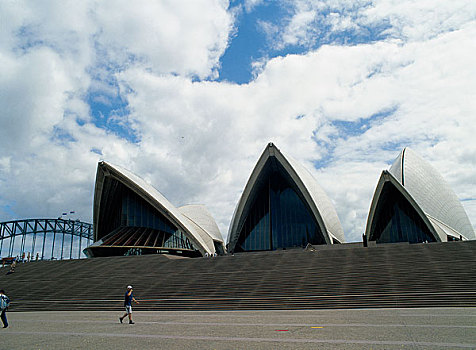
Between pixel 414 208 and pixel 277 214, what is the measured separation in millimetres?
12934

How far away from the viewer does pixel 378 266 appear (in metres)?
17.1

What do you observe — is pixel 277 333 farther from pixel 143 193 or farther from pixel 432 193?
pixel 432 193

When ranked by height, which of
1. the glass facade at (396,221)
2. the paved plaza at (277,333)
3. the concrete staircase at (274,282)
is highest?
the glass facade at (396,221)

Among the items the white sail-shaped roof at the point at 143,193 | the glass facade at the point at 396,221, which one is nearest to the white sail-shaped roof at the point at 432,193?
the glass facade at the point at 396,221

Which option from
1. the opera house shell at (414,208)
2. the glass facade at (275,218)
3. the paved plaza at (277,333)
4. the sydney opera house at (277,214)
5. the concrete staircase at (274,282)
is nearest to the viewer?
the paved plaza at (277,333)

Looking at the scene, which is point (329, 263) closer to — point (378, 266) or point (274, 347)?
point (378, 266)

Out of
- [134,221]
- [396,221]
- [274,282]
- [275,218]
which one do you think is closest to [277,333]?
[274,282]

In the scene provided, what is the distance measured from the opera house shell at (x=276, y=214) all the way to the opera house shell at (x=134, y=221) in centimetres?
429

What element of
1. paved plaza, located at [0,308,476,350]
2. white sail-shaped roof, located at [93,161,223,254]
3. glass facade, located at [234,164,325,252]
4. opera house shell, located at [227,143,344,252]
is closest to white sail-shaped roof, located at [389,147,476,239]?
opera house shell, located at [227,143,344,252]

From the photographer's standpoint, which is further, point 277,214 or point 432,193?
point 277,214

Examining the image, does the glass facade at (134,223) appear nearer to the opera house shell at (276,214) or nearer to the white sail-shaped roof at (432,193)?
the opera house shell at (276,214)

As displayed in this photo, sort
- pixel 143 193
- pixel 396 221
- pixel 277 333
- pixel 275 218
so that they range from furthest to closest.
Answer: pixel 275 218, pixel 396 221, pixel 143 193, pixel 277 333

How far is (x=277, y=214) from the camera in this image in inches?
1516

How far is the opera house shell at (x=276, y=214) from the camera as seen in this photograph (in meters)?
36.2
